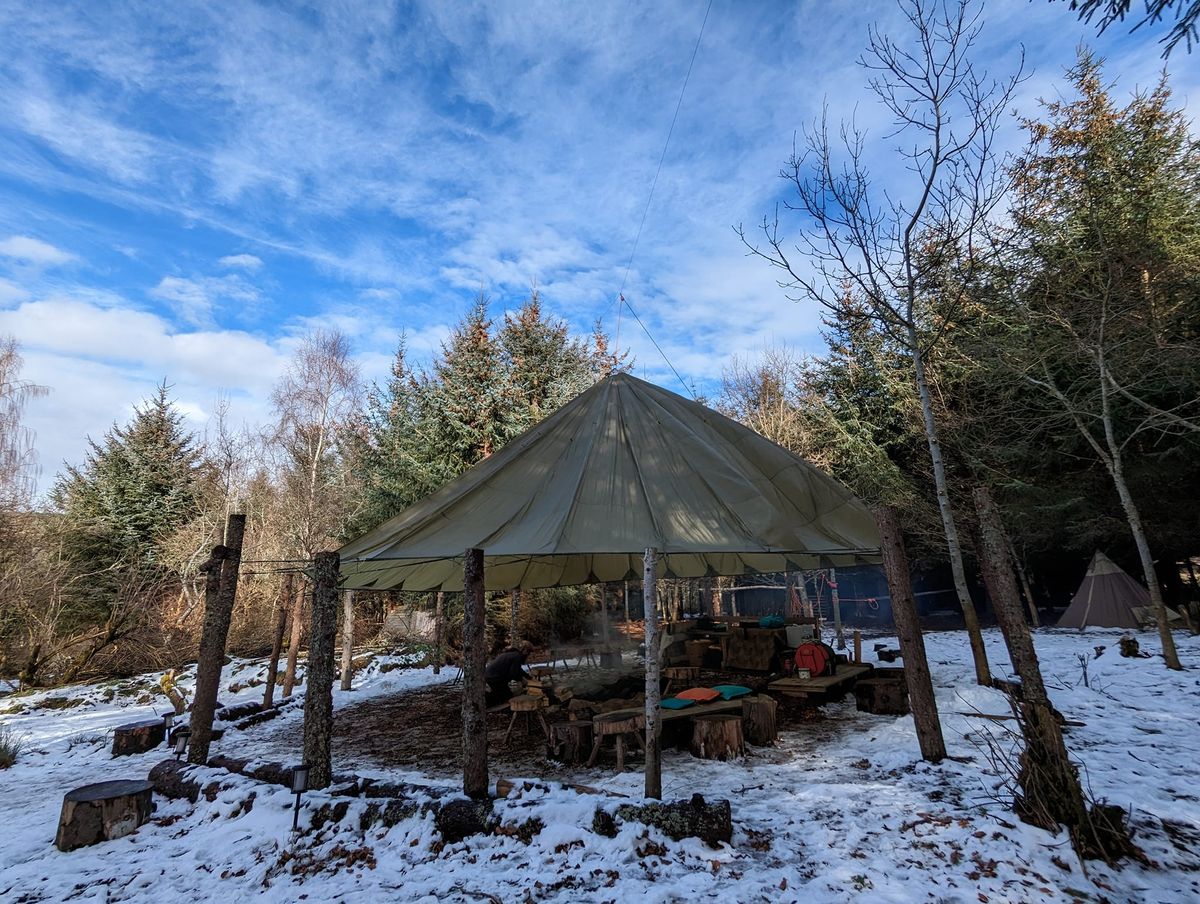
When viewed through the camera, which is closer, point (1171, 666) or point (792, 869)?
point (792, 869)

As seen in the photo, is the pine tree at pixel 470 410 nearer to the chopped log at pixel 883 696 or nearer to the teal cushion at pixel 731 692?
the teal cushion at pixel 731 692

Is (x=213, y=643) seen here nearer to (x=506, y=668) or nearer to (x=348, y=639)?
(x=506, y=668)

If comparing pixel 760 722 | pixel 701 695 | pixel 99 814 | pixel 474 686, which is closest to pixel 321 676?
pixel 474 686

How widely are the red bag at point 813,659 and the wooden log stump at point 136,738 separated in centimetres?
923

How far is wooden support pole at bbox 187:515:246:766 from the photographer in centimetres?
622

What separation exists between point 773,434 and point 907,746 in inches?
505

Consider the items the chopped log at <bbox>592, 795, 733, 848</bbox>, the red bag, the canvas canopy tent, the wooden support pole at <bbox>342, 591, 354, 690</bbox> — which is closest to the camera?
the chopped log at <bbox>592, 795, 733, 848</bbox>

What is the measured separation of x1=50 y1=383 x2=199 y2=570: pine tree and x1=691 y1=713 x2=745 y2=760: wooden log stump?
17649 millimetres

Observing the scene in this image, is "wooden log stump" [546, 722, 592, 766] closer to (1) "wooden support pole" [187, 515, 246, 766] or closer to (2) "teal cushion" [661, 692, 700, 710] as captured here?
(2) "teal cushion" [661, 692, 700, 710]

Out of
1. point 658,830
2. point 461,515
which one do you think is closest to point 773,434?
point 461,515

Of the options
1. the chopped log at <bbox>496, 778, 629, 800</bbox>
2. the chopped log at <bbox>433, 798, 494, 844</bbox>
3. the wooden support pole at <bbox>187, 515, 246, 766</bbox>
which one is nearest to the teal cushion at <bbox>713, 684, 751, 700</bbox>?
the chopped log at <bbox>496, 778, 629, 800</bbox>

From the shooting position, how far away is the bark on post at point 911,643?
208 inches

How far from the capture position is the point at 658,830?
13.2ft

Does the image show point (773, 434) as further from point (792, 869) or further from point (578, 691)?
point (792, 869)
